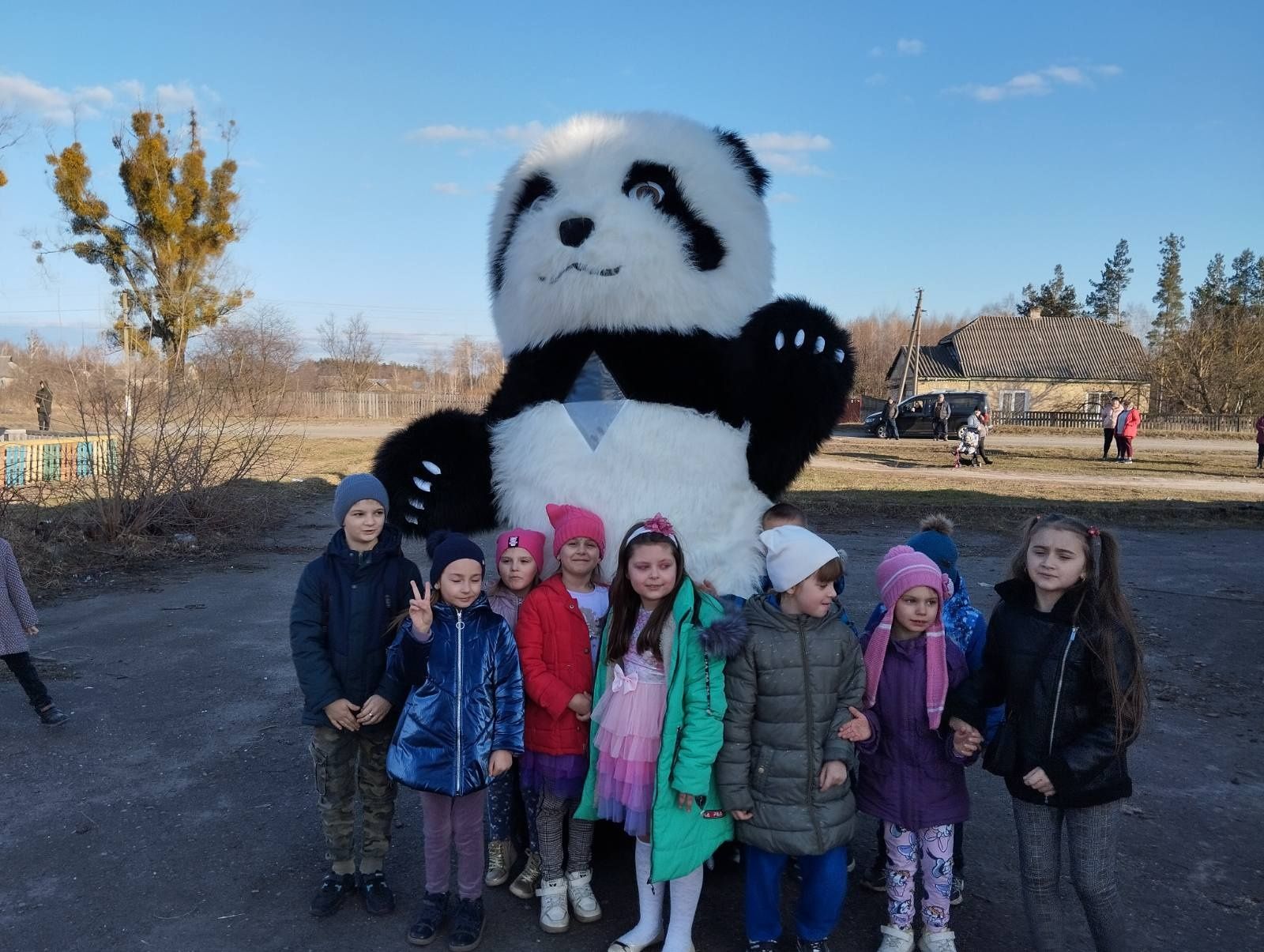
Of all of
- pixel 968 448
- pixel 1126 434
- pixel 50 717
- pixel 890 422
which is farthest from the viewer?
pixel 890 422

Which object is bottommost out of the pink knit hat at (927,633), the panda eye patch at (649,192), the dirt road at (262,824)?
the dirt road at (262,824)

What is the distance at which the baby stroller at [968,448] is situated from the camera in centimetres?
1733

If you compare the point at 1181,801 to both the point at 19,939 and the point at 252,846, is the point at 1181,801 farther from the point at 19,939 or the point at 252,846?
the point at 19,939

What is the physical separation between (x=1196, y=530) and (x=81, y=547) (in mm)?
12360

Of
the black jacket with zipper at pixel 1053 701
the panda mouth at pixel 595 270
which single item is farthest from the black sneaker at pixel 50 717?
the black jacket with zipper at pixel 1053 701

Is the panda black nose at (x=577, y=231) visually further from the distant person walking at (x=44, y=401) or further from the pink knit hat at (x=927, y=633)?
the distant person walking at (x=44, y=401)

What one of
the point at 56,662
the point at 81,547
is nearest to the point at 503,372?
the point at 56,662

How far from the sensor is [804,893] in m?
2.53

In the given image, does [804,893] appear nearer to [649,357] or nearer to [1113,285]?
[649,357]

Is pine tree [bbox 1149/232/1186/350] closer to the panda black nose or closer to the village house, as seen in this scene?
the village house

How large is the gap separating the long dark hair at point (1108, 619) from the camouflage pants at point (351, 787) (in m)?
2.16

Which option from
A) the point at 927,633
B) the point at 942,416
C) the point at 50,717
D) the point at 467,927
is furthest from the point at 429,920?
the point at 942,416

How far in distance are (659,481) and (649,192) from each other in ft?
3.25

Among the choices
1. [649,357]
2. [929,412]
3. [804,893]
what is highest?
[649,357]
